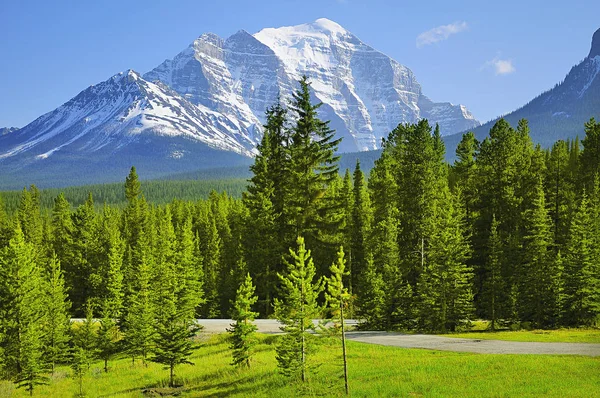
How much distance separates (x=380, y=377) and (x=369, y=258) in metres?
21.5

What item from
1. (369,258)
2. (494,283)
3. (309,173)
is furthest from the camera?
(369,258)

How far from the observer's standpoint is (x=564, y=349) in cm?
2773

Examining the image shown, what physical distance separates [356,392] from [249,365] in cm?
879

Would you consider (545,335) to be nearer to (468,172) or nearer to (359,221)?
(468,172)

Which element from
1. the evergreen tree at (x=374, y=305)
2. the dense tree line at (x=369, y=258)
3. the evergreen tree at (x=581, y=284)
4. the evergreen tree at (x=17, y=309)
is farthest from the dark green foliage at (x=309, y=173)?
the evergreen tree at (x=17, y=309)

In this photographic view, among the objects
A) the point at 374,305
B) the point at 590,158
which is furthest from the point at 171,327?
the point at 590,158

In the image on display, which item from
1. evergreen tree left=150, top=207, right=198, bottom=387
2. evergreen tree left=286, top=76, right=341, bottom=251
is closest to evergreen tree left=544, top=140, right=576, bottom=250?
evergreen tree left=286, top=76, right=341, bottom=251

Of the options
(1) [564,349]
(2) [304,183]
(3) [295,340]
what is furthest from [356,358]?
(2) [304,183]

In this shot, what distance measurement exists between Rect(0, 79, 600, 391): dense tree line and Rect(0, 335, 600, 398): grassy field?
1.57 meters

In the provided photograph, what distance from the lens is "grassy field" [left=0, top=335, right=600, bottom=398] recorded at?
21250 millimetres

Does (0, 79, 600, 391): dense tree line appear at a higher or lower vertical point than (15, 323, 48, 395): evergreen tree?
higher

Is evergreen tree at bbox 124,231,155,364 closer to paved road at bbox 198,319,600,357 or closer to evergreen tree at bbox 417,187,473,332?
paved road at bbox 198,319,600,357

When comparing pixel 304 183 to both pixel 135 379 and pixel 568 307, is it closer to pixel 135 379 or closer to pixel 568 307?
pixel 135 379

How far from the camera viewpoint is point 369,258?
149 feet
